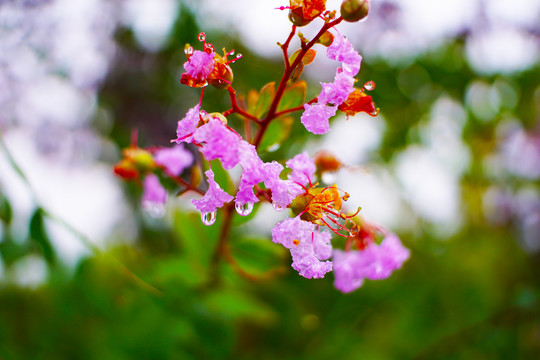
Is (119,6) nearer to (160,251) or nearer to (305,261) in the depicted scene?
(160,251)

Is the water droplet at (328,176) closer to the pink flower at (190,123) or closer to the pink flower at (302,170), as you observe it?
the pink flower at (302,170)

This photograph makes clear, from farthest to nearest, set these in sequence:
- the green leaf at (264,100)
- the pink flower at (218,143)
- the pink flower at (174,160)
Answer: the pink flower at (174,160), the green leaf at (264,100), the pink flower at (218,143)

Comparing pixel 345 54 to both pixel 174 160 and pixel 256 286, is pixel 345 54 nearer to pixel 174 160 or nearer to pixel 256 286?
pixel 174 160

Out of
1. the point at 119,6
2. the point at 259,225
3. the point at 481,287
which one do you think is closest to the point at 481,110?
the point at 481,287

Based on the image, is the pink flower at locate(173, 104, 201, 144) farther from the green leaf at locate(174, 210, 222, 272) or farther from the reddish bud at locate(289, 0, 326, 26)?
the green leaf at locate(174, 210, 222, 272)

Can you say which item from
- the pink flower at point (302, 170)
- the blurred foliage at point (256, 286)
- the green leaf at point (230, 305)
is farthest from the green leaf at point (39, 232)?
the pink flower at point (302, 170)

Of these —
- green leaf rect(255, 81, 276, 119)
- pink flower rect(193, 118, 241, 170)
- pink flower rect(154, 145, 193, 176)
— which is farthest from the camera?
pink flower rect(154, 145, 193, 176)

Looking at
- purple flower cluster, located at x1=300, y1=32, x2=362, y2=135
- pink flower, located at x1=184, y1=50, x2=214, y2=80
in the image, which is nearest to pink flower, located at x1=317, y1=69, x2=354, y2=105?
purple flower cluster, located at x1=300, y1=32, x2=362, y2=135

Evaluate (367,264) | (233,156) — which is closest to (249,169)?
(233,156)
